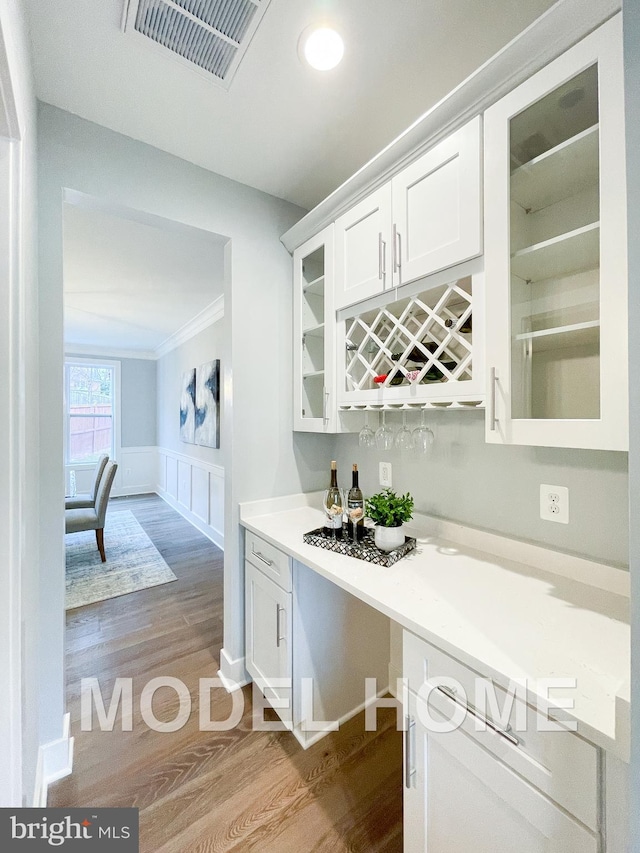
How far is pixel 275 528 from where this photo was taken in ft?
5.57

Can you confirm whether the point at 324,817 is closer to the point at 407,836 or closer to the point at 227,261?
the point at 407,836

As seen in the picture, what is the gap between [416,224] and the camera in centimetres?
130

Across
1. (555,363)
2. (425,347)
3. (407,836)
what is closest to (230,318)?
(425,347)

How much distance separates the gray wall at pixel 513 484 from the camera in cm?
110

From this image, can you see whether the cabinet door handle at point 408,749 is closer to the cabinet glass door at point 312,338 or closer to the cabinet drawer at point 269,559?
the cabinet drawer at point 269,559

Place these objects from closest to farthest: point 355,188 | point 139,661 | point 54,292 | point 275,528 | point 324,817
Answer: point 324,817 → point 54,292 → point 355,188 → point 275,528 → point 139,661

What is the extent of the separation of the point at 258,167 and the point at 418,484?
5.68 ft

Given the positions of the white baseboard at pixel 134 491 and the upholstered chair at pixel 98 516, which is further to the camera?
the white baseboard at pixel 134 491

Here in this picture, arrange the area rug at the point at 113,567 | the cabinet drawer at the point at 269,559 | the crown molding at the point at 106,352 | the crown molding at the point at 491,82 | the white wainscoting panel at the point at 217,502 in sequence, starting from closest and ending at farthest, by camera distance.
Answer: the crown molding at the point at 491,82, the cabinet drawer at the point at 269,559, the area rug at the point at 113,567, the white wainscoting panel at the point at 217,502, the crown molding at the point at 106,352

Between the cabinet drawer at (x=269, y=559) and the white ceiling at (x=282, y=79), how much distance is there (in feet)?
5.93

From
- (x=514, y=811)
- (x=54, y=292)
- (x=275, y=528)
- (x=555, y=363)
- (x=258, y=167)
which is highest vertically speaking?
(x=258, y=167)

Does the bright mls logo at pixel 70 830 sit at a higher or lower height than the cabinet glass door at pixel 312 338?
lower

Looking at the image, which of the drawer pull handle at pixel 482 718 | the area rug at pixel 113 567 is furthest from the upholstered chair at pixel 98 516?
the drawer pull handle at pixel 482 718

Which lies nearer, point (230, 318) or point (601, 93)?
point (601, 93)
